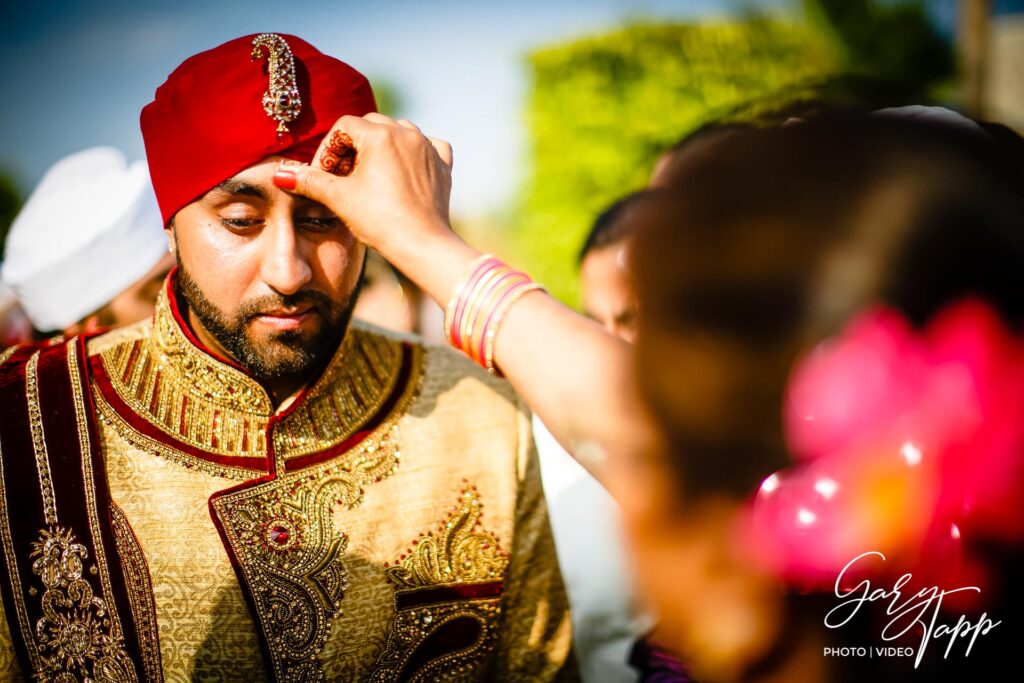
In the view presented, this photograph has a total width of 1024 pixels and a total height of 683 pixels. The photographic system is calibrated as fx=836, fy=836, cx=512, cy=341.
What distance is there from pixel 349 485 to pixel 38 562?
692 millimetres

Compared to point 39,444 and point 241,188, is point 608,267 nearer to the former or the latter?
point 241,188

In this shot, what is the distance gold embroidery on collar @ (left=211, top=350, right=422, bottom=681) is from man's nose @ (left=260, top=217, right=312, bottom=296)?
47 centimetres

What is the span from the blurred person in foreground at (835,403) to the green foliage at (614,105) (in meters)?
7.26

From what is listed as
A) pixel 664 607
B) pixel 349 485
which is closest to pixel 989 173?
pixel 664 607

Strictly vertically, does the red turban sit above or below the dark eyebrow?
above

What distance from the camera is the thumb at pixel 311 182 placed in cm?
165

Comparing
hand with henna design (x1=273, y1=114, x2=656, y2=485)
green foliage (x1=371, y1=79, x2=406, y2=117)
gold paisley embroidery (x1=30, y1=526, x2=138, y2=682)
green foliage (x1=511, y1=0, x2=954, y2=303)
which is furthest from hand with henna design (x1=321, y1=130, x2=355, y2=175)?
green foliage (x1=371, y1=79, x2=406, y2=117)

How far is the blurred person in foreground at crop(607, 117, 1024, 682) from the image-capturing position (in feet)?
3.10

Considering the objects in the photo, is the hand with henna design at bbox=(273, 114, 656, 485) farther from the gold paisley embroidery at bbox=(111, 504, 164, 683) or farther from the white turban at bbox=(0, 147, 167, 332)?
the white turban at bbox=(0, 147, 167, 332)

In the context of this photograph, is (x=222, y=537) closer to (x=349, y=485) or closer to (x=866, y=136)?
(x=349, y=485)

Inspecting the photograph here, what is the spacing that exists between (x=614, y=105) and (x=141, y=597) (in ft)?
24.6

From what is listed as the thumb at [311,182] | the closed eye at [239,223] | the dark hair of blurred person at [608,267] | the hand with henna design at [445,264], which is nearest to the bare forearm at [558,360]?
the hand with henna design at [445,264]

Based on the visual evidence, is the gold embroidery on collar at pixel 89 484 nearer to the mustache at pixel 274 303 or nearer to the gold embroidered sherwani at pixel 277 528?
the gold embroidered sherwani at pixel 277 528

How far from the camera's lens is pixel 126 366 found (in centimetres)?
212
